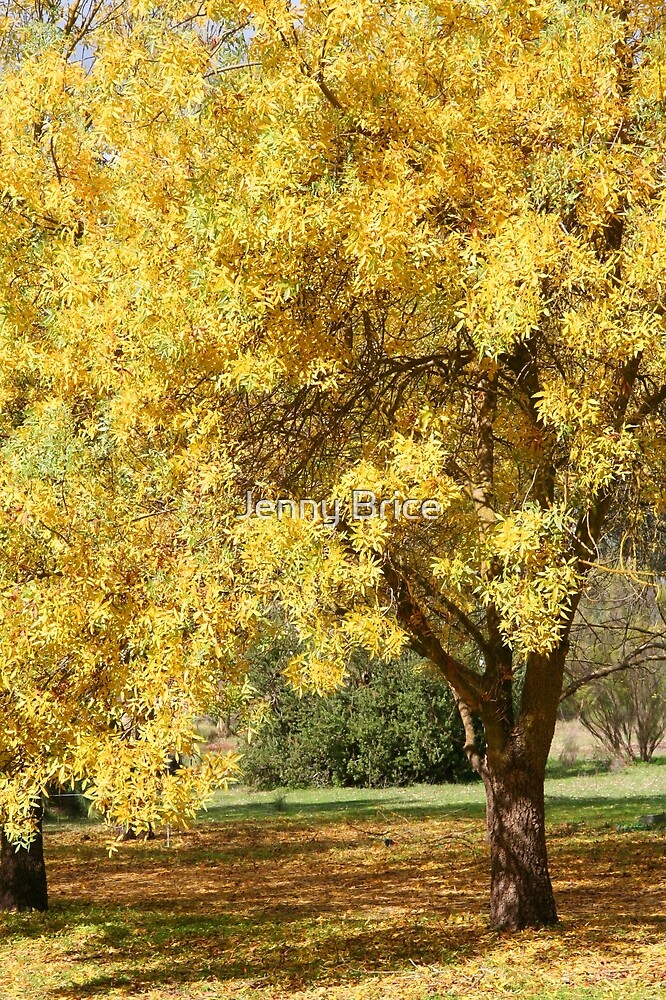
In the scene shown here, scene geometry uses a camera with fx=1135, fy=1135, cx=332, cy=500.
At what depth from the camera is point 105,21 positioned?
9414mm

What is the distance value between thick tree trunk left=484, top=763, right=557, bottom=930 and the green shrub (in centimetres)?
1251

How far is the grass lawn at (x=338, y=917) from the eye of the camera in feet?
25.8

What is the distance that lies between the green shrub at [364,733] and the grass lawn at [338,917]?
4081mm

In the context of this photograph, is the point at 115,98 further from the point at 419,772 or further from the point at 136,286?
the point at 419,772

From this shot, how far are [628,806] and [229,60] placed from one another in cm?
1414

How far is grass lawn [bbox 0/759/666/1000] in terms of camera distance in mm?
7879

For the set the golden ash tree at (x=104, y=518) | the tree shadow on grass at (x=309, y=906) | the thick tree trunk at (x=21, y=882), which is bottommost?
the tree shadow on grass at (x=309, y=906)

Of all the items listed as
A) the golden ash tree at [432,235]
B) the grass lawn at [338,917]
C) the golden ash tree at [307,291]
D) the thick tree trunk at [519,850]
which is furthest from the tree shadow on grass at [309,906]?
the golden ash tree at [432,235]

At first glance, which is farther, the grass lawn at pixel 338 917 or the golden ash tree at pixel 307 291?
the grass lawn at pixel 338 917

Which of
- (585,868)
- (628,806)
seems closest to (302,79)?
(585,868)

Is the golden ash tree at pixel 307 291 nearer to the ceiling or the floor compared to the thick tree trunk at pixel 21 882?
nearer to the ceiling

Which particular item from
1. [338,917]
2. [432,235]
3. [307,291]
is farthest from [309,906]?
[432,235]

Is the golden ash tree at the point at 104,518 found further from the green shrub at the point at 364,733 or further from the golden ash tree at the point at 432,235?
the green shrub at the point at 364,733

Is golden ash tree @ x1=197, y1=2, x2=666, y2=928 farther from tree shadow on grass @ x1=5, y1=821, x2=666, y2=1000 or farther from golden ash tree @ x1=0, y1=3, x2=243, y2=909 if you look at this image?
tree shadow on grass @ x1=5, y1=821, x2=666, y2=1000
